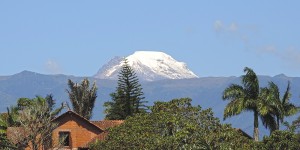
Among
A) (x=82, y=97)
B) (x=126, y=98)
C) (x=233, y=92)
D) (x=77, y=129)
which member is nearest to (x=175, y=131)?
(x=233, y=92)

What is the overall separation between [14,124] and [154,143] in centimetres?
4334

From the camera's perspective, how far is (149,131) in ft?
203

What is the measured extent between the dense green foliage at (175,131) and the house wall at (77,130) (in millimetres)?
38479

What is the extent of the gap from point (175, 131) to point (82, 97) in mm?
57015

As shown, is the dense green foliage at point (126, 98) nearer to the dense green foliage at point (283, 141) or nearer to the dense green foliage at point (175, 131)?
the dense green foliage at point (283, 141)

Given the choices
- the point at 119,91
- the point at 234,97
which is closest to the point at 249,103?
the point at 234,97

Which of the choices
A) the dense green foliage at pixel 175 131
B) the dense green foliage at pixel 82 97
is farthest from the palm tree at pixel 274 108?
the dense green foliage at pixel 175 131

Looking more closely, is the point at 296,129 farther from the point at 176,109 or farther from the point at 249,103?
the point at 176,109

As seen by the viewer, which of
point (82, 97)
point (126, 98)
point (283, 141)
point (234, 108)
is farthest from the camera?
point (126, 98)

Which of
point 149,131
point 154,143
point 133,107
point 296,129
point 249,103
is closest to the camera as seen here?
point 154,143

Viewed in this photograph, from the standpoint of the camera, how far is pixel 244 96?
93.8 m

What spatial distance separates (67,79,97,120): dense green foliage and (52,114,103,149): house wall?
11.2 m

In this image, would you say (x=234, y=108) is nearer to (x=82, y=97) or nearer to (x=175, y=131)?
(x=82, y=97)

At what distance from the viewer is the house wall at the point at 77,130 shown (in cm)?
10431
